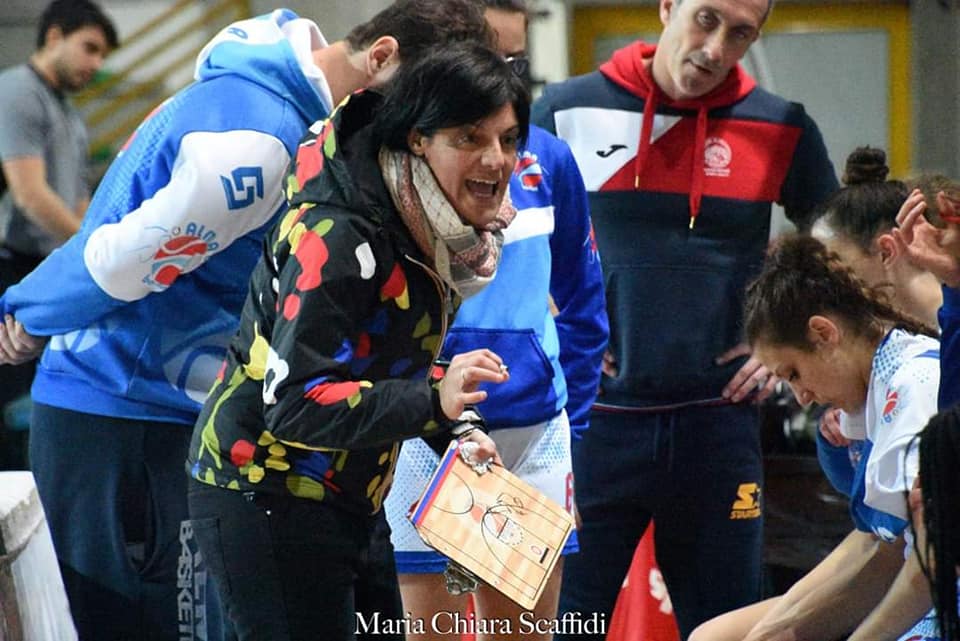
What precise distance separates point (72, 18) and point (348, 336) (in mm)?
3437

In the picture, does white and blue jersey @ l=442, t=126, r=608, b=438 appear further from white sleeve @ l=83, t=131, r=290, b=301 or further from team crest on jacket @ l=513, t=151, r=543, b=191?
white sleeve @ l=83, t=131, r=290, b=301

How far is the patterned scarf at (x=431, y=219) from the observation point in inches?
76.4

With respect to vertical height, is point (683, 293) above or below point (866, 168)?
below

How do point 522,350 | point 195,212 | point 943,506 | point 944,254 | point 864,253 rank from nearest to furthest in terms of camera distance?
point 943,506
point 944,254
point 195,212
point 522,350
point 864,253

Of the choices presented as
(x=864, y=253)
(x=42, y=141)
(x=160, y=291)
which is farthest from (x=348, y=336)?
(x=42, y=141)

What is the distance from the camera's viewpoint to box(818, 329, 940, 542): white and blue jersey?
209cm

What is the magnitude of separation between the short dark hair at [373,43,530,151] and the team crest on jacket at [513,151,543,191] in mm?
679

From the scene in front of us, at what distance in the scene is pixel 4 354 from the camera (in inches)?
102

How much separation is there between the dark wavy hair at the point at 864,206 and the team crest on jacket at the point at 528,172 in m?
0.56

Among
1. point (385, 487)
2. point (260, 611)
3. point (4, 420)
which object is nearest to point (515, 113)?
point (385, 487)

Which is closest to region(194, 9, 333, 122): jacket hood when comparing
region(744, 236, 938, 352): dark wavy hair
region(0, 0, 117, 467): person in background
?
region(744, 236, 938, 352): dark wavy hair

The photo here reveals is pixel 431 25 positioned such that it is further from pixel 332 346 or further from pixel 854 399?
pixel 854 399

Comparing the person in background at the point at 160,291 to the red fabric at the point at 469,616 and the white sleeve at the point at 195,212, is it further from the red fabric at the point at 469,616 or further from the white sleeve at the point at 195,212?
the red fabric at the point at 469,616

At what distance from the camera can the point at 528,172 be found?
2666mm
